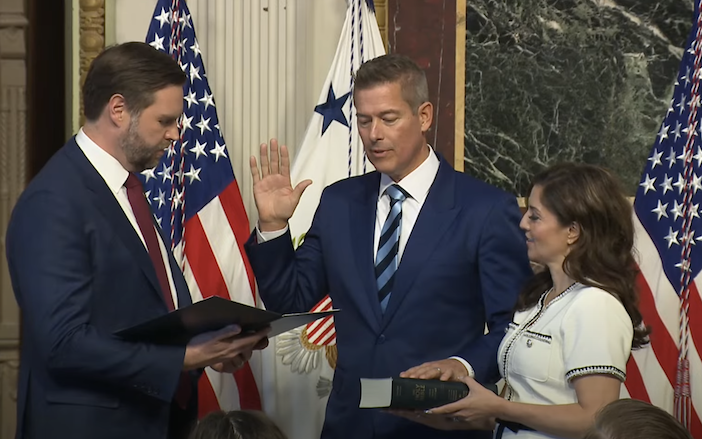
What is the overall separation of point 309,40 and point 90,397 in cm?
238

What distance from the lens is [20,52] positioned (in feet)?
15.8

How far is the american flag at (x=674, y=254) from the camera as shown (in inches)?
164

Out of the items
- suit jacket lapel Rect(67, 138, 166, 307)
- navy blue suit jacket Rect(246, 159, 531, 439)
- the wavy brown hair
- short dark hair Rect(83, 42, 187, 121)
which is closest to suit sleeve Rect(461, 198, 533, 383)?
navy blue suit jacket Rect(246, 159, 531, 439)

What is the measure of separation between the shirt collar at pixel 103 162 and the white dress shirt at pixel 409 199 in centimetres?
51

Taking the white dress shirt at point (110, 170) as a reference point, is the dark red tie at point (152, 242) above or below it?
below

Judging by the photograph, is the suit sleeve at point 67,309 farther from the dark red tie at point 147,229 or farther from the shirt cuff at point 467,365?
the shirt cuff at point 467,365

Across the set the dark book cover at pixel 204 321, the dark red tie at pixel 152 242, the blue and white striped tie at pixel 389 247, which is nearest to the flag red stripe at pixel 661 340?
the blue and white striped tie at pixel 389 247

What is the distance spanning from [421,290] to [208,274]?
147cm

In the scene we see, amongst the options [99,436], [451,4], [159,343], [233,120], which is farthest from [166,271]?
[451,4]

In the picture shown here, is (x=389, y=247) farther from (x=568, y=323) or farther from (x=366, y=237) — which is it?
(x=568, y=323)

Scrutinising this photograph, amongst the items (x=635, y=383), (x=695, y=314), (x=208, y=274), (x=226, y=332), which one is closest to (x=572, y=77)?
(x=695, y=314)

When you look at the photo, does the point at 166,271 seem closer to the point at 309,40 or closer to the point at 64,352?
the point at 64,352

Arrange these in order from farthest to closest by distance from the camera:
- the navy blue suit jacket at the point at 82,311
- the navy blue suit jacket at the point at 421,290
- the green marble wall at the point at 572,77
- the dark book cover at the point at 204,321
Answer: the green marble wall at the point at 572,77, the navy blue suit jacket at the point at 421,290, the navy blue suit jacket at the point at 82,311, the dark book cover at the point at 204,321

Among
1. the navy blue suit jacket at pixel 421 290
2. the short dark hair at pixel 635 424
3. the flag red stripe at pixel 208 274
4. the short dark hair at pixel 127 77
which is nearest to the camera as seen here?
the short dark hair at pixel 635 424
